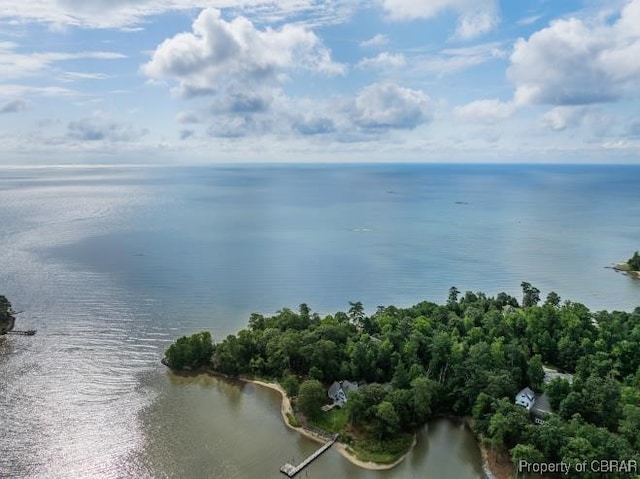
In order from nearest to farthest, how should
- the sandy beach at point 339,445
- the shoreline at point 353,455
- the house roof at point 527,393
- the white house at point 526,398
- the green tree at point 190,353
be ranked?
the shoreline at point 353,455 → the sandy beach at point 339,445 → the white house at point 526,398 → the house roof at point 527,393 → the green tree at point 190,353

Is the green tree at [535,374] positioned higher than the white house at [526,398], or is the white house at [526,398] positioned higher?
the green tree at [535,374]

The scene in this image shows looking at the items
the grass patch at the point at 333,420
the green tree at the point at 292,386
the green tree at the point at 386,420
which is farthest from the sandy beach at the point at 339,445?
the green tree at the point at 386,420

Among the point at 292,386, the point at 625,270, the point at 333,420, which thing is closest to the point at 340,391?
the point at 333,420

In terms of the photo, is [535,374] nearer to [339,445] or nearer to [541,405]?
[541,405]

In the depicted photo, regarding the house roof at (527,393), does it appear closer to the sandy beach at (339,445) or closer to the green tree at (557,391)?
the green tree at (557,391)

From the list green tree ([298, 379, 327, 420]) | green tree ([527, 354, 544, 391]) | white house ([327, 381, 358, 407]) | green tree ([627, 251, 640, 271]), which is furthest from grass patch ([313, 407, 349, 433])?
green tree ([627, 251, 640, 271])

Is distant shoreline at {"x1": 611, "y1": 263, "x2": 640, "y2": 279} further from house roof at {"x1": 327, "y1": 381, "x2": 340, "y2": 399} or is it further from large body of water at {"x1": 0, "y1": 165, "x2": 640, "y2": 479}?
house roof at {"x1": 327, "y1": 381, "x2": 340, "y2": 399}
